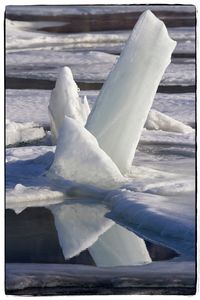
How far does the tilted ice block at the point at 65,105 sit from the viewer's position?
6.04m

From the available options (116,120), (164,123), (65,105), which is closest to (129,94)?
(116,120)

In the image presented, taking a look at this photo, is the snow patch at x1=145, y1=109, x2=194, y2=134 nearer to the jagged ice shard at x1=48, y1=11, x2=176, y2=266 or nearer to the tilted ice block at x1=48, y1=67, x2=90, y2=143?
the jagged ice shard at x1=48, y1=11, x2=176, y2=266

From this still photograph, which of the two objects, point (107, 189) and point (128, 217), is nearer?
point (128, 217)

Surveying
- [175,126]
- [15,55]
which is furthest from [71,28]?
[175,126]

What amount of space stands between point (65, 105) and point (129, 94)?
18.3 inches

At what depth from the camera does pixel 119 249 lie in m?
5.62

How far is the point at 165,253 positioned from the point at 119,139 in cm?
61

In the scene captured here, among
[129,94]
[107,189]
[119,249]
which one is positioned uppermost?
[129,94]

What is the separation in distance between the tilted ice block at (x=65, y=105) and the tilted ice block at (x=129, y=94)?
18cm

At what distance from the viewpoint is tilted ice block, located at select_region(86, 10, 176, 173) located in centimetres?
583

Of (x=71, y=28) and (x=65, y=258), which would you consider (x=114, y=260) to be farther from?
(x=71, y=28)

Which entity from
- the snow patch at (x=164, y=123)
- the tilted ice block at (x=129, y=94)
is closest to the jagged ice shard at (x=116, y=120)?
the tilted ice block at (x=129, y=94)

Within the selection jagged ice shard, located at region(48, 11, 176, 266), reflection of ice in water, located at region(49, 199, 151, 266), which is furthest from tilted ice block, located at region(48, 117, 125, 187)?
reflection of ice in water, located at region(49, 199, 151, 266)

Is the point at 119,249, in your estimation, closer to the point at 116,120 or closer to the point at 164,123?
the point at 116,120
